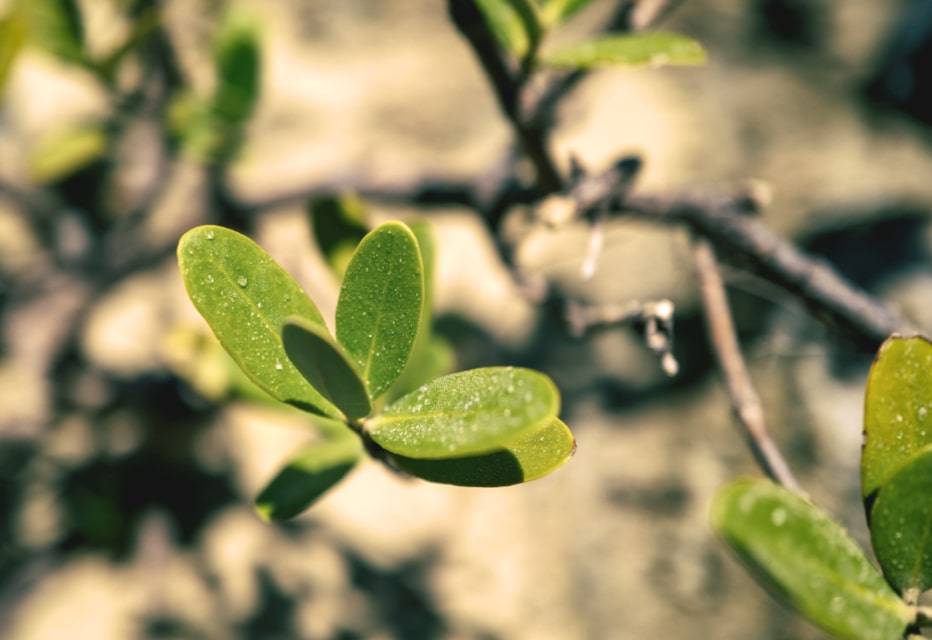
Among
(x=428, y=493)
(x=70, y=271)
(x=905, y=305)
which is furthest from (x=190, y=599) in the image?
(x=905, y=305)

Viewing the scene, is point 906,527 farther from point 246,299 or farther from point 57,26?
point 57,26

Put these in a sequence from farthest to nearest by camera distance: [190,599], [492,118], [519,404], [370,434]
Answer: [492,118] → [190,599] → [370,434] → [519,404]

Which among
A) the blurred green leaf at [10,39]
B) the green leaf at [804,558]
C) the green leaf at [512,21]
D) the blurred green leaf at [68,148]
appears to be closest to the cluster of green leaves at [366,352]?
the green leaf at [804,558]

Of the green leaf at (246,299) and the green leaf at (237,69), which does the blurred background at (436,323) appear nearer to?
the green leaf at (237,69)

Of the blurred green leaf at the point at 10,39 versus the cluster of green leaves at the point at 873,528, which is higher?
the blurred green leaf at the point at 10,39

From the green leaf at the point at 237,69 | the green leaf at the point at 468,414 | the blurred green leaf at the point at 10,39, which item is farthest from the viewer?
the green leaf at the point at 237,69

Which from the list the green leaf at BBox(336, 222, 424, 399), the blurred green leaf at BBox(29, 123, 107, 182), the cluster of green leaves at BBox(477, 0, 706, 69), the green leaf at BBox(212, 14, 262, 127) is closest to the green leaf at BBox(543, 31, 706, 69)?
the cluster of green leaves at BBox(477, 0, 706, 69)

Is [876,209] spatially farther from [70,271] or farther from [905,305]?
[70,271]
